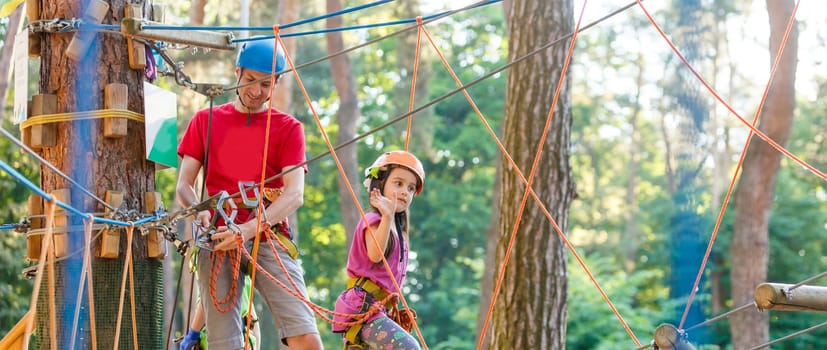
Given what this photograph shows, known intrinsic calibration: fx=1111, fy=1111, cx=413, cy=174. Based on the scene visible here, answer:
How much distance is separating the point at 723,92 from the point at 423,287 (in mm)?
6624

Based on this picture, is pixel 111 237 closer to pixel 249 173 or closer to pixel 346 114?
pixel 249 173

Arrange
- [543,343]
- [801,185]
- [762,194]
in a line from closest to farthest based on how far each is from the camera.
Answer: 1. [543,343]
2. [762,194]
3. [801,185]

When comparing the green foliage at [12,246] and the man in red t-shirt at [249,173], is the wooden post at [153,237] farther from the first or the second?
the green foliage at [12,246]

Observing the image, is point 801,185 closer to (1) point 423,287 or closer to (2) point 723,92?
(2) point 723,92

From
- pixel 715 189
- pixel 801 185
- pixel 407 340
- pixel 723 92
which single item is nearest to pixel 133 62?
pixel 407 340

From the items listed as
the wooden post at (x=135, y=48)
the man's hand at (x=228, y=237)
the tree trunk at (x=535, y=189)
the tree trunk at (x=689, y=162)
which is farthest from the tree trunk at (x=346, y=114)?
the man's hand at (x=228, y=237)

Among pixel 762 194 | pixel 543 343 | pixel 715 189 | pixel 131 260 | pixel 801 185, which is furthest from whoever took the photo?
pixel 715 189

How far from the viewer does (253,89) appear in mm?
3543

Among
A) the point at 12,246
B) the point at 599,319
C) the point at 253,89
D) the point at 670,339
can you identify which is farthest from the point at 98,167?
the point at 12,246

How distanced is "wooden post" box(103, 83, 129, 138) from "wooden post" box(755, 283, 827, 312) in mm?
1908

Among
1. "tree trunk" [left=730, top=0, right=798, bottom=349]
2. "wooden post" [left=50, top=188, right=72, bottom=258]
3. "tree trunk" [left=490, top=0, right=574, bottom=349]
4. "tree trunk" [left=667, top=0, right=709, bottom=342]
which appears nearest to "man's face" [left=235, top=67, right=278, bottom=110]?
"wooden post" [left=50, top=188, right=72, bottom=258]

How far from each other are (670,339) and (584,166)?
827 inches

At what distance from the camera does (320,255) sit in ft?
63.8

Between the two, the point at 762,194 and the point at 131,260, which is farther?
the point at 762,194
